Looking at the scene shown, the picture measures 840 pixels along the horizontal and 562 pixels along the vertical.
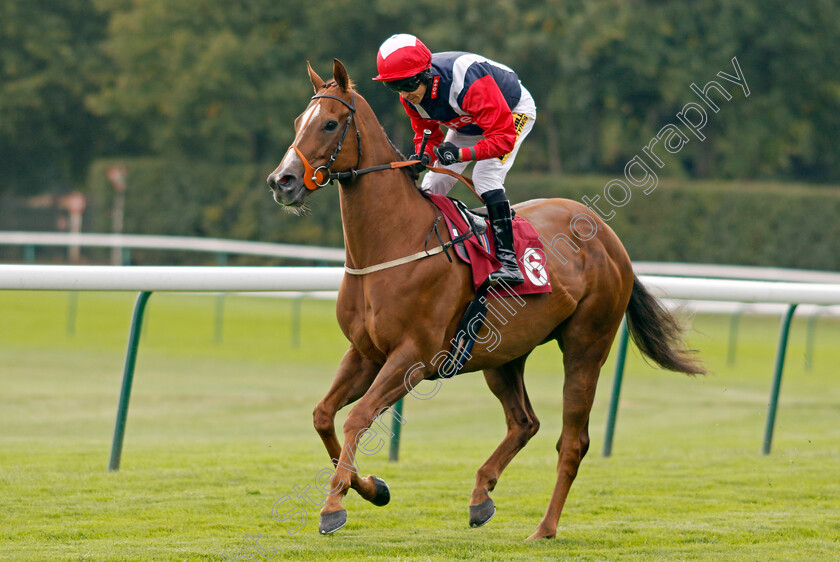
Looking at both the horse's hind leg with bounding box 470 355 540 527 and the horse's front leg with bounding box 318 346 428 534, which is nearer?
the horse's front leg with bounding box 318 346 428 534

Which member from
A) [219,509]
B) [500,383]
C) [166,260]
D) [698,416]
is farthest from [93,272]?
[166,260]

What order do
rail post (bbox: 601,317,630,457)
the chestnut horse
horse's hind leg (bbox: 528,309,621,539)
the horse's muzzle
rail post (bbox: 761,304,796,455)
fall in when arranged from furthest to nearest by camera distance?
rail post (bbox: 761,304,796,455), rail post (bbox: 601,317,630,457), horse's hind leg (bbox: 528,309,621,539), the chestnut horse, the horse's muzzle

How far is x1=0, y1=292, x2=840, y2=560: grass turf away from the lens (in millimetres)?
4262

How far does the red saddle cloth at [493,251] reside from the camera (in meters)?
4.52

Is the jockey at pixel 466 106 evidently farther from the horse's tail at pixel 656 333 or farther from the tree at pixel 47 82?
the tree at pixel 47 82

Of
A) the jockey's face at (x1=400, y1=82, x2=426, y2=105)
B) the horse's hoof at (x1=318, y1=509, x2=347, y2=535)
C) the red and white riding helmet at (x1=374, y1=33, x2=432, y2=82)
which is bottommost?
the horse's hoof at (x1=318, y1=509, x2=347, y2=535)

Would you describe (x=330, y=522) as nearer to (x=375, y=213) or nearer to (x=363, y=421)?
(x=363, y=421)

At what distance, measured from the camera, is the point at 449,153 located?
4.45 meters

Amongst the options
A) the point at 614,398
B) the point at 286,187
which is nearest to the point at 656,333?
the point at 614,398

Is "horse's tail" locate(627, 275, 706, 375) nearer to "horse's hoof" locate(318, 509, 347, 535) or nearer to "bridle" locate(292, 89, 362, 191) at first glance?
"bridle" locate(292, 89, 362, 191)

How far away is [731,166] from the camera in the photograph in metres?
26.6

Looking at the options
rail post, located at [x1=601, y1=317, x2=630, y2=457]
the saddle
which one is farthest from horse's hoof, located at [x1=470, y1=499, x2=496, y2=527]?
rail post, located at [x1=601, y1=317, x2=630, y2=457]

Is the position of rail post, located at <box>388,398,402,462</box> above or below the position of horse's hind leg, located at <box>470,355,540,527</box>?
below

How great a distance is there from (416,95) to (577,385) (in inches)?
61.4
